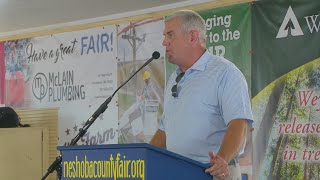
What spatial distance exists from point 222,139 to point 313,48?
205 centimetres

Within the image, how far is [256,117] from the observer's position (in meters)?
3.84

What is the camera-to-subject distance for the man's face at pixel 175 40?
1887 millimetres

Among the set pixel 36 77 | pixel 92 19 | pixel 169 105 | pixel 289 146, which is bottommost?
pixel 289 146

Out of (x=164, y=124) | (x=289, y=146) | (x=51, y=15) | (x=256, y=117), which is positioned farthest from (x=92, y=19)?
(x=164, y=124)

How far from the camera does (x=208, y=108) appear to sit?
5.89 feet

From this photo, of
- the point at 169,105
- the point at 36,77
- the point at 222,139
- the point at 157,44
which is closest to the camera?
the point at 222,139

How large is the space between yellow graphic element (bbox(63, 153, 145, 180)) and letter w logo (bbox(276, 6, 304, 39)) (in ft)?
8.38

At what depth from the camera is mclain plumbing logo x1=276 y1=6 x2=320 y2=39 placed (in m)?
3.58

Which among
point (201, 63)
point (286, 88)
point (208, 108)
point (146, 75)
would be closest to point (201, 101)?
point (208, 108)

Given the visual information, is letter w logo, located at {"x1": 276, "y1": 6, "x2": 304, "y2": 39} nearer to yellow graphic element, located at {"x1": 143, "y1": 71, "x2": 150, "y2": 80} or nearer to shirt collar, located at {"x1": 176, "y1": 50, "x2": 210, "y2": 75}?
yellow graphic element, located at {"x1": 143, "y1": 71, "x2": 150, "y2": 80}

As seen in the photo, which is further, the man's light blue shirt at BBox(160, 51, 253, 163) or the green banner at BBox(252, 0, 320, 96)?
the green banner at BBox(252, 0, 320, 96)

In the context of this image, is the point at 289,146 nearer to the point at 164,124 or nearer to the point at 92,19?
the point at 164,124

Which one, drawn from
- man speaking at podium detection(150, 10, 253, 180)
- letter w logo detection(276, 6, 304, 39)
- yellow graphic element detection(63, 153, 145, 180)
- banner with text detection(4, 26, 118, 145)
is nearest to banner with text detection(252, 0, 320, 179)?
letter w logo detection(276, 6, 304, 39)

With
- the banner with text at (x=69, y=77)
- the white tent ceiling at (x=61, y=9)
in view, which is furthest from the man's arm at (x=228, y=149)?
the banner with text at (x=69, y=77)
